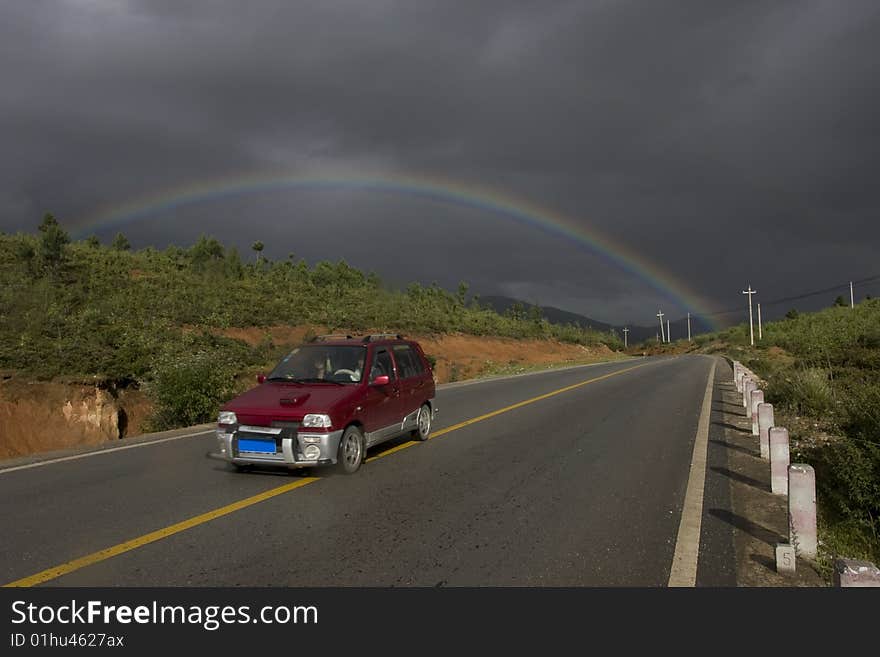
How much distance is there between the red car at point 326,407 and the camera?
7152 mm

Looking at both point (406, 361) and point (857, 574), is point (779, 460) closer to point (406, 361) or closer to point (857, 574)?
point (857, 574)

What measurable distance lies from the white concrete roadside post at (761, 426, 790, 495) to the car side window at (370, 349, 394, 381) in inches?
198

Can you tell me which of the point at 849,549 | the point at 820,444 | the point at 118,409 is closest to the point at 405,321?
the point at 118,409

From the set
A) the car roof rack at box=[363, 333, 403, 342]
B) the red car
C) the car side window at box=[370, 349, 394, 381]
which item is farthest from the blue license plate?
the car roof rack at box=[363, 333, 403, 342]

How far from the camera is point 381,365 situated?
8.93m

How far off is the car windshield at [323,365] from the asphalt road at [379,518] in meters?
1.27

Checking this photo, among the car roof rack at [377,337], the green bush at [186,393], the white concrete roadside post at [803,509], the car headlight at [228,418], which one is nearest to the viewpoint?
the white concrete roadside post at [803,509]

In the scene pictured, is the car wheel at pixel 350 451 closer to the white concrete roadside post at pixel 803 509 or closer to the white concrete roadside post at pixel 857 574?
the white concrete roadside post at pixel 803 509

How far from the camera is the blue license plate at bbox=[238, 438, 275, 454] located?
7215 millimetres

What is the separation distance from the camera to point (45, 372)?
17.1 metres

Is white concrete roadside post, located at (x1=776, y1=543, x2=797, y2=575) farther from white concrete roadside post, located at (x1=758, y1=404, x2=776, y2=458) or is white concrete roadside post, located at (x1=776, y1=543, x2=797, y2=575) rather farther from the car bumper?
white concrete roadside post, located at (x1=758, y1=404, x2=776, y2=458)

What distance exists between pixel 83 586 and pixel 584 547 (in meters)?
3.77

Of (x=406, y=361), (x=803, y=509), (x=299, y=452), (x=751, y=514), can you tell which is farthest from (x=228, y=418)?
(x=803, y=509)

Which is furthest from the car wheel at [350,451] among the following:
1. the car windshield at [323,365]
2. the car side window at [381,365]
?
the car side window at [381,365]
